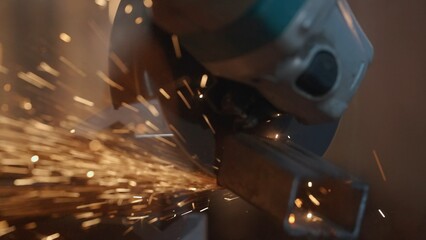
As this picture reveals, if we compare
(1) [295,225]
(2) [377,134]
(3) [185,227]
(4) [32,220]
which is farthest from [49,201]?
(2) [377,134]

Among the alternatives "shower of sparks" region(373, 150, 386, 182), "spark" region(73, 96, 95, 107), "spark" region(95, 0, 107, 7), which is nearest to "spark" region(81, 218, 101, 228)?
"spark" region(73, 96, 95, 107)

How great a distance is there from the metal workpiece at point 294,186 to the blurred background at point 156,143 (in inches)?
3.4

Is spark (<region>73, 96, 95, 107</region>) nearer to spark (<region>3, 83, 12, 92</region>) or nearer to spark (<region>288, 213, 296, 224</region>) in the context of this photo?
spark (<region>3, 83, 12, 92</region>)

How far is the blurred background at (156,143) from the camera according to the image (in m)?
0.65

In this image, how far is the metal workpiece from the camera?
1.62 feet

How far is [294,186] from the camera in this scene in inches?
19.1

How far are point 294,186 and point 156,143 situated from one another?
178 mm

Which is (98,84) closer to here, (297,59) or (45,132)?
(45,132)

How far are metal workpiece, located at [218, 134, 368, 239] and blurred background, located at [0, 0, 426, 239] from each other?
0.09 metres

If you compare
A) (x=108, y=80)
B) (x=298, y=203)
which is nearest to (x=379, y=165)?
(x=298, y=203)

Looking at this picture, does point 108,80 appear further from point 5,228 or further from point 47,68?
point 5,228

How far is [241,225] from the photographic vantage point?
84 centimetres

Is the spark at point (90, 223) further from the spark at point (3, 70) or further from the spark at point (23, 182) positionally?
the spark at point (3, 70)

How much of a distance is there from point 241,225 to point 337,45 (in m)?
0.42
